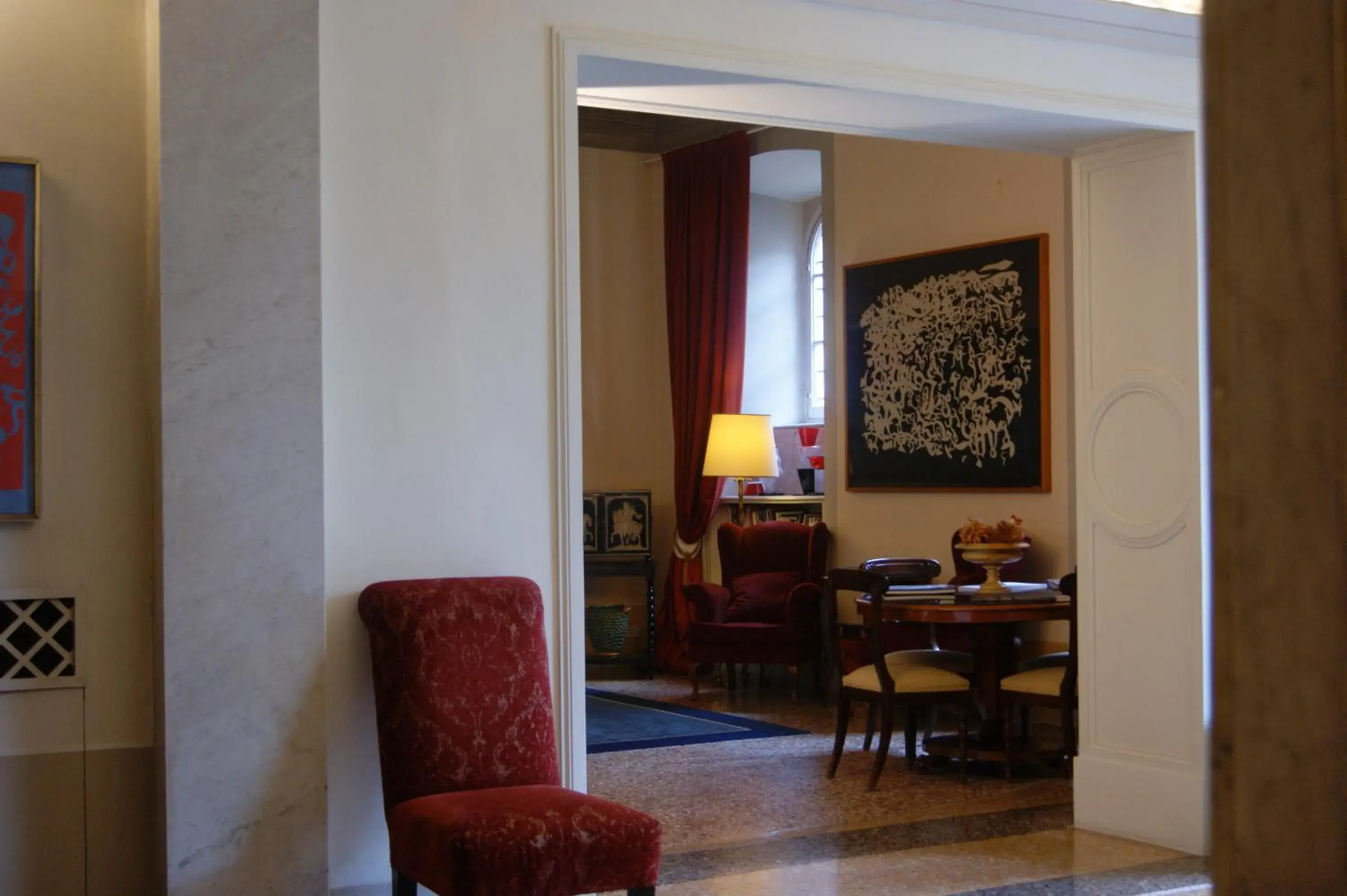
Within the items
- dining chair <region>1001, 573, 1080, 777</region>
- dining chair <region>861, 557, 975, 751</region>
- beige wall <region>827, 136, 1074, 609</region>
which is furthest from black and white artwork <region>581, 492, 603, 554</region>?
dining chair <region>1001, 573, 1080, 777</region>

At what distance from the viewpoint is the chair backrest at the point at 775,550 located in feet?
29.9

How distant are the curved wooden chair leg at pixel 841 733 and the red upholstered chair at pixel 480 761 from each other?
295cm

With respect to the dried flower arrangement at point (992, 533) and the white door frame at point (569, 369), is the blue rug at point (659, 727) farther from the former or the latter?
the white door frame at point (569, 369)

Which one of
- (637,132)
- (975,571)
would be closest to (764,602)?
(975,571)

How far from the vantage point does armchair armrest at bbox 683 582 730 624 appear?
30.2ft

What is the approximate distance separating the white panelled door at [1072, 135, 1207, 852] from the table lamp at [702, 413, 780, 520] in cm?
404

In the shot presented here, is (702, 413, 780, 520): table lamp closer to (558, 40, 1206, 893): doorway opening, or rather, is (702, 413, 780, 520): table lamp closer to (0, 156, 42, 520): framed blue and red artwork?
(558, 40, 1206, 893): doorway opening

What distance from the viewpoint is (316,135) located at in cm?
371

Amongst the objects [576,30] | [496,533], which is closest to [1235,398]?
[496,533]

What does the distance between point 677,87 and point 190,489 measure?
207 centimetres

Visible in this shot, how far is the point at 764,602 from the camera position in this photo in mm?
9156

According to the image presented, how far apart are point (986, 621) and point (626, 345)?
5.43 metres

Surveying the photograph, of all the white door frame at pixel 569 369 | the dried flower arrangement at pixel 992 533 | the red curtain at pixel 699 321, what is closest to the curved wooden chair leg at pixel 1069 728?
the dried flower arrangement at pixel 992 533

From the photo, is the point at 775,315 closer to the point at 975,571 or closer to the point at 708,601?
the point at 708,601
